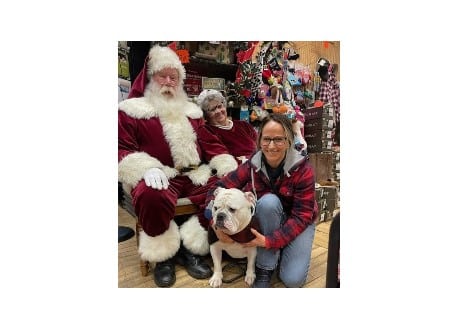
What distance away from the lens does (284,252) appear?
117 cm

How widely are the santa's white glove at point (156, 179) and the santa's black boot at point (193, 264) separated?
30 cm

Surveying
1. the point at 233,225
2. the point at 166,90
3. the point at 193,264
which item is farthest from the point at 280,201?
the point at 166,90

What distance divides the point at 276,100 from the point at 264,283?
786 mm

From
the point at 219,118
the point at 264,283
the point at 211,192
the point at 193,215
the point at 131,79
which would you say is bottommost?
the point at 264,283

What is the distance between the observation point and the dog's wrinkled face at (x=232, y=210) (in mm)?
1066

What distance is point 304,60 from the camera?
1.16 m

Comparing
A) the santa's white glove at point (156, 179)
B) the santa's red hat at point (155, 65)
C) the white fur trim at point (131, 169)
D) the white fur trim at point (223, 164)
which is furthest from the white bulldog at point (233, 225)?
the santa's red hat at point (155, 65)

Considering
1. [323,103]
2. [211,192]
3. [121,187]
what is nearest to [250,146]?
[211,192]

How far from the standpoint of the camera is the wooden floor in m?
1.16

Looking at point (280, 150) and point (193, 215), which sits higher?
point (280, 150)

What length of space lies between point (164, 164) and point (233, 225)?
1.39 ft

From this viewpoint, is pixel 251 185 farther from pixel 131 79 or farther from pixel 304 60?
pixel 131 79

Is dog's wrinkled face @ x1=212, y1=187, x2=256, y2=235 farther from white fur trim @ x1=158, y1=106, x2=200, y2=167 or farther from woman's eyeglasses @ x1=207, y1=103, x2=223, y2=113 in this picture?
woman's eyeglasses @ x1=207, y1=103, x2=223, y2=113

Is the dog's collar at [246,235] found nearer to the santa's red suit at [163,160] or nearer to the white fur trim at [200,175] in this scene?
the santa's red suit at [163,160]
